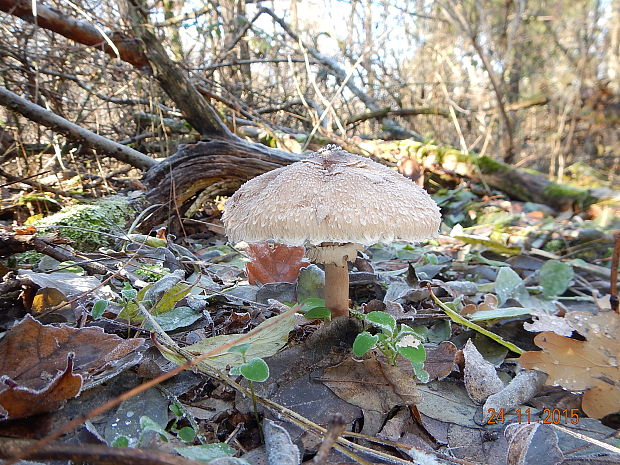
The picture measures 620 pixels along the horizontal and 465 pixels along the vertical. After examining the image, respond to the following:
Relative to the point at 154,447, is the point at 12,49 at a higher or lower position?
higher

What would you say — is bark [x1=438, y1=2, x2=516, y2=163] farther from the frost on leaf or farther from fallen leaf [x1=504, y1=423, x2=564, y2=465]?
fallen leaf [x1=504, y1=423, x2=564, y2=465]

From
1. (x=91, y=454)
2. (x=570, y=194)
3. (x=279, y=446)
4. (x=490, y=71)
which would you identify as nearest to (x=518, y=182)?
(x=570, y=194)

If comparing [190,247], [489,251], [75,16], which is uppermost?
[75,16]

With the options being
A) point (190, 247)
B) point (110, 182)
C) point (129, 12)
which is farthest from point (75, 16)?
point (190, 247)

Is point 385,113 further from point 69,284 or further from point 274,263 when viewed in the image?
point 69,284

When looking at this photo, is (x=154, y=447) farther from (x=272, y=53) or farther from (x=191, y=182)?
(x=272, y=53)

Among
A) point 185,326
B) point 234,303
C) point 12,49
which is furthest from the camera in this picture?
point 12,49

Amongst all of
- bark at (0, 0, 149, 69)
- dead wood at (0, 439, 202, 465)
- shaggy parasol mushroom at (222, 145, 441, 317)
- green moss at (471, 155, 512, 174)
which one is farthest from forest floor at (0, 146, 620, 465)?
green moss at (471, 155, 512, 174)
